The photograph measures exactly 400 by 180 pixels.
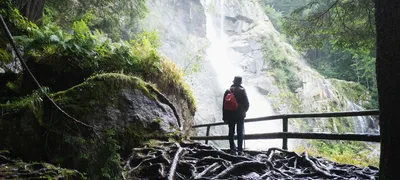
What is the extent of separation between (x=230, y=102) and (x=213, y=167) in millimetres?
1758

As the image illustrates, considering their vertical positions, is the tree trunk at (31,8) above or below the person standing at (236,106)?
above

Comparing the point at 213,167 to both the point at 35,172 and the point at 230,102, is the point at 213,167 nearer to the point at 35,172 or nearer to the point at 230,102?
the point at 230,102

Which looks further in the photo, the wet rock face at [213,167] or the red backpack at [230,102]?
the red backpack at [230,102]

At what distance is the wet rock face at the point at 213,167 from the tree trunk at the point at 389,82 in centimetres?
199

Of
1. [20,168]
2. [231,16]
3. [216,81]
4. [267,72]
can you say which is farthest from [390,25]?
[231,16]

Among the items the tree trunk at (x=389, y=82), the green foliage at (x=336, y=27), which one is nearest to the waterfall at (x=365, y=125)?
the green foliage at (x=336, y=27)

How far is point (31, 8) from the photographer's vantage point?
7031mm

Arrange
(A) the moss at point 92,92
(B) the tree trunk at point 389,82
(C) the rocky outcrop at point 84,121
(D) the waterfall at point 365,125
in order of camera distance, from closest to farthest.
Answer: (B) the tree trunk at point 389,82 < (C) the rocky outcrop at point 84,121 < (A) the moss at point 92,92 < (D) the waterfall at point 365,125

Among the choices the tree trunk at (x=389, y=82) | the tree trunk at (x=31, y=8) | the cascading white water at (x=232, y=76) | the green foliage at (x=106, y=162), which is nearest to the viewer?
the tree trunk at (x=389, y=82)

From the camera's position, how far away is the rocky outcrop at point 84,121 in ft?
13.9

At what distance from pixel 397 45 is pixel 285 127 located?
4.52 metres

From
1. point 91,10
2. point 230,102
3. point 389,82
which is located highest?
point 91,10

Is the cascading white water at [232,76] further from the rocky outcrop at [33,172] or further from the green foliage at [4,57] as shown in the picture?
the rocky outcrop at [33,172]

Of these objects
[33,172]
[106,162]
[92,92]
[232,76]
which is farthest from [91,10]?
[232,76]
